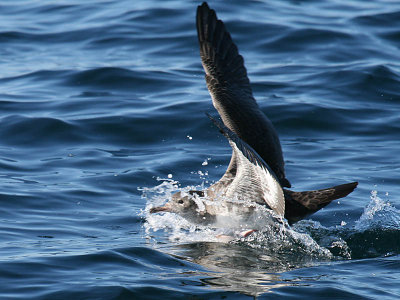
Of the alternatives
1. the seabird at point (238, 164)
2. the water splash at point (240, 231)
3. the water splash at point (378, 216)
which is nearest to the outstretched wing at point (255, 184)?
the seabird at point (238, 164)

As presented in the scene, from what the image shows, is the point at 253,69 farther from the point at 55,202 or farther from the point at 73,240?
the point at 73,240

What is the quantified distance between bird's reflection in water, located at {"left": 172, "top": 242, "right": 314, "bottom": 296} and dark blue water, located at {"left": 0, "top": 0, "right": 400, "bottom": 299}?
2 centimetres

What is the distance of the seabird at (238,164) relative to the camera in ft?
23.4

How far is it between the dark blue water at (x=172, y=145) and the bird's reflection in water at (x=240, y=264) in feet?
0.06

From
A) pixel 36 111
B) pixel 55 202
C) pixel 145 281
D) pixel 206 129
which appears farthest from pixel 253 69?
pixel 145 281

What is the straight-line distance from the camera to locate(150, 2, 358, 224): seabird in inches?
280

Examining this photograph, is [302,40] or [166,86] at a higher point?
[302,40]

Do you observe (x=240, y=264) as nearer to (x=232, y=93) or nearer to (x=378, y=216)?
(x=378, y=216)

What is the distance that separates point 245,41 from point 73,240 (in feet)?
30.1

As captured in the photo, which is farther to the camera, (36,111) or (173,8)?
(173,8)

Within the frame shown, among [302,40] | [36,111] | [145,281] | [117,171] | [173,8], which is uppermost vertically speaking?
[173,8]

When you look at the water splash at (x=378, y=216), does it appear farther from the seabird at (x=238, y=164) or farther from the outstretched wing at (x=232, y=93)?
the outstretched wing at (x=232, y=93)

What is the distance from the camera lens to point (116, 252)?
22.5 ft

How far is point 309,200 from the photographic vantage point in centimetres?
729
